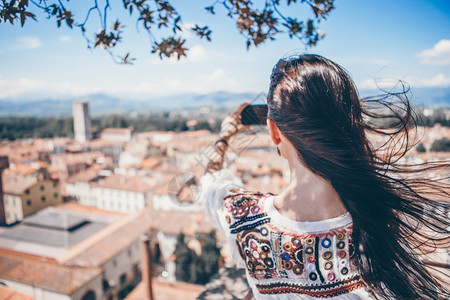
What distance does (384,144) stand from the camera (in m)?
0.96

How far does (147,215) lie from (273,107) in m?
16.9

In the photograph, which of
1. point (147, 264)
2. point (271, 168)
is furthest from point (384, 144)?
point (271, 168)

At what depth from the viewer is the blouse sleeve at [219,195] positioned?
3.19 feet

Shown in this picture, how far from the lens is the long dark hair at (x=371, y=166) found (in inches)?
30.1

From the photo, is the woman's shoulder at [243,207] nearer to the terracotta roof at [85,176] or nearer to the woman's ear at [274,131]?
the woman's ear at [274,131]

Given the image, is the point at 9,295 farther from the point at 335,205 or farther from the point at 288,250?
the point at 335,205

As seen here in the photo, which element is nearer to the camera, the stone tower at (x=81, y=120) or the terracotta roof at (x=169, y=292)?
the terracotta roof at (x=169, y=292)

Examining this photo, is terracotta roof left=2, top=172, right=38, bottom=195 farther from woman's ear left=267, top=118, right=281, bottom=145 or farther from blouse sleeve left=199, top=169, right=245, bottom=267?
woman's ear left=267, top=118, right=281, bottom=145

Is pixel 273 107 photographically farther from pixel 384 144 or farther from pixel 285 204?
pixel 384 144

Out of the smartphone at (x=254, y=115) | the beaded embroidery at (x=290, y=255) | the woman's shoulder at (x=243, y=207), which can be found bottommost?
the beaded embroidery at (x=290, y=255)

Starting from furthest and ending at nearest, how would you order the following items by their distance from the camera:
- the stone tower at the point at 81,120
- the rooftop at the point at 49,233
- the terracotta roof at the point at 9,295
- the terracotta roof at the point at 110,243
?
the stone tower at the point at 81,120 < the rooftop at the point at 49,233 < the terracotta roof at the point at 110,243 < the terracotta roof at the point at 9,295

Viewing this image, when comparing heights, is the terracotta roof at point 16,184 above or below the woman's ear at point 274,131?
below

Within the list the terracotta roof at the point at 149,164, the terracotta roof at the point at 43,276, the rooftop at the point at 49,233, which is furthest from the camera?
the terracotta roof at the point at 149,164

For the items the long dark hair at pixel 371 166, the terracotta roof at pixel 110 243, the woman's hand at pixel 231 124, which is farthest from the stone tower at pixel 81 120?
the long dark hair at pixel 371 166
